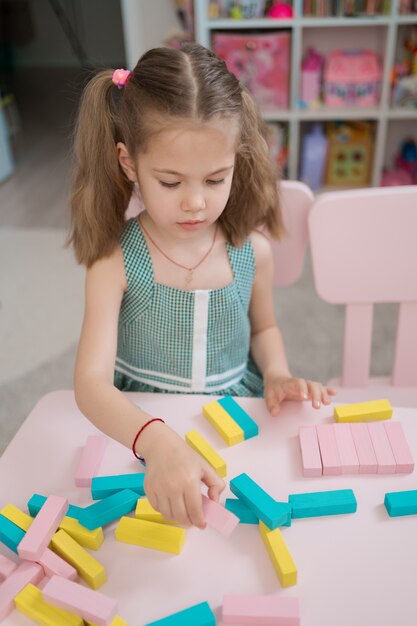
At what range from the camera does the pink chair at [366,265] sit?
1126 mm

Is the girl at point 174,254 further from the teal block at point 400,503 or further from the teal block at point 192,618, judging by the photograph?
the teal block at point 400,503

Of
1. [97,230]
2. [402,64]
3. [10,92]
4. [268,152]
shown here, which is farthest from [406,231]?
[10,92]

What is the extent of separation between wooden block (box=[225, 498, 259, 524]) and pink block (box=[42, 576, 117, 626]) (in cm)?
18

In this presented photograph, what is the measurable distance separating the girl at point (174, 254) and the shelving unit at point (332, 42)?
2.04m

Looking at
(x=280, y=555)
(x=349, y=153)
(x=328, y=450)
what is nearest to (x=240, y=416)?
(x=328, y=450)

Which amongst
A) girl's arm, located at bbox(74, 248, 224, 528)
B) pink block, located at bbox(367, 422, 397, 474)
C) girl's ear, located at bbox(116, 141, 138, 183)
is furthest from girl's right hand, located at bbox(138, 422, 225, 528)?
girl's ear, located at bbox(116, 141, 138, 183)

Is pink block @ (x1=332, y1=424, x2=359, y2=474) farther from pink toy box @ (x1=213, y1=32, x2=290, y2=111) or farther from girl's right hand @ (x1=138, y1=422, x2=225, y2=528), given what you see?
pink toy box @ (x1=213, y1=32, x2=290, y2=111)

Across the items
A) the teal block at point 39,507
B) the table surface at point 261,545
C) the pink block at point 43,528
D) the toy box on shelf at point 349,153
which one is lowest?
the toy box on shelf at point 349,153

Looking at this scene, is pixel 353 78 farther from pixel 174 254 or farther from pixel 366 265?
pixel 174 254

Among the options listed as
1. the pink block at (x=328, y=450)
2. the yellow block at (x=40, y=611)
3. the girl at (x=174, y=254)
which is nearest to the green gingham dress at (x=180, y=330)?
the girl at (x=174, y=254)

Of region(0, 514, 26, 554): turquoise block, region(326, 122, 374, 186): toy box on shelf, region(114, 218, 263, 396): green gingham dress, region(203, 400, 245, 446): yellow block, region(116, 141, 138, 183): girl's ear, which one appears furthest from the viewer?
region(326, 122, 374, 186): toy box on shelf

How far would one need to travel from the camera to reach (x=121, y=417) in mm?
880

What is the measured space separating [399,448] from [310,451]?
11 cm

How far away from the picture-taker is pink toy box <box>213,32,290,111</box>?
2939mm
